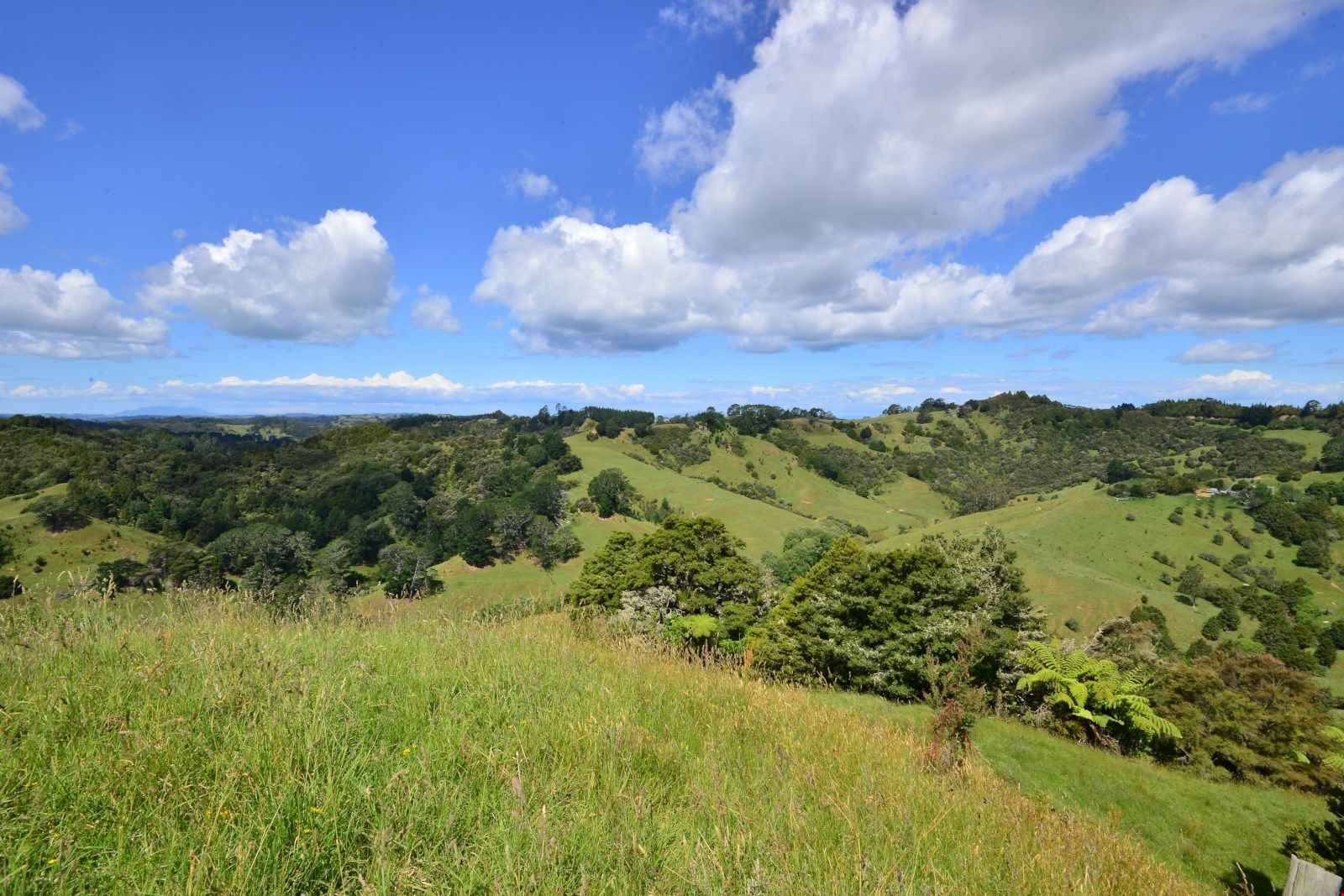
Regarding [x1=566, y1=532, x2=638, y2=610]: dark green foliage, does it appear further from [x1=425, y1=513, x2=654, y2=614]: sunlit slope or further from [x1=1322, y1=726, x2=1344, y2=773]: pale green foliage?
[x1=425, y1=513, x2=654, y2=614]: sunlit slope

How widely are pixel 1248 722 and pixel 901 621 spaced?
26.2ft

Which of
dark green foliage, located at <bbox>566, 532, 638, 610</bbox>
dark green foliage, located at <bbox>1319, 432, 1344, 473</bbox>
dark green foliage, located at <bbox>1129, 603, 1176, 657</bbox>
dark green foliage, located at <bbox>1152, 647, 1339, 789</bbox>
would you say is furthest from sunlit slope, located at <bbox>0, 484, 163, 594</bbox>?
dark green foliage, located at <bbox>1319, 432, 1344, 473</bbox>

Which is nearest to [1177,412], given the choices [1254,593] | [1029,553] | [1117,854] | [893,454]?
[893,454]

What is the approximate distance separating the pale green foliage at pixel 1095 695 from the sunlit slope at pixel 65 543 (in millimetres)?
91613

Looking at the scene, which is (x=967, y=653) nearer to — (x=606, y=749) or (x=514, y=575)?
(x=606, y=749)

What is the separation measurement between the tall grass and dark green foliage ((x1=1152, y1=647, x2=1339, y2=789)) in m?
13.2

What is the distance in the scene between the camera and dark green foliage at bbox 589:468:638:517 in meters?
98.8

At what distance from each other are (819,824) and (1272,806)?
14.7m

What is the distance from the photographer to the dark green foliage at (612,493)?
98812 millimetres

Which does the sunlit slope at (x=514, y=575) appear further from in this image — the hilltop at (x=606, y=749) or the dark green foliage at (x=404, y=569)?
the hilltop at (x=606, y=749)

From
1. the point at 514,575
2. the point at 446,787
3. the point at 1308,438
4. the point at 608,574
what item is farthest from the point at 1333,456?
the point at 446,787

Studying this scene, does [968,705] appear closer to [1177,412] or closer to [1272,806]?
[1272,806]

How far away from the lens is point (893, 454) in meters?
177

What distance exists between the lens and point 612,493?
10175 cm
